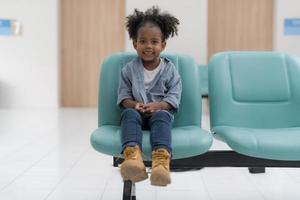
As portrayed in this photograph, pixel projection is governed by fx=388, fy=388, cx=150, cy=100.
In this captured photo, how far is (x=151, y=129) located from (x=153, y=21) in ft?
2.09

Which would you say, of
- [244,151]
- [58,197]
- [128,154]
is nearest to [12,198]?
[58,197]

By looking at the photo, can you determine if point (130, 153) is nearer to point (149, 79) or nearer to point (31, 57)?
point (149, 79)

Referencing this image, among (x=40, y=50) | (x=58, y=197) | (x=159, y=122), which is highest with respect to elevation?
(x=40, y=50)

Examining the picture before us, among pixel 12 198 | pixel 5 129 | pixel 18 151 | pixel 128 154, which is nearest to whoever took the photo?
pixel 128 154

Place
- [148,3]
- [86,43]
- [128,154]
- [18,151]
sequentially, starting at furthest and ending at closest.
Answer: [86,43] < [148,3] < [18,151] < [128,154]

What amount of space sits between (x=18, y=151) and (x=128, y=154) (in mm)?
2223

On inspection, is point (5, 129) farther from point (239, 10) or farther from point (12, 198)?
point (239, 10)

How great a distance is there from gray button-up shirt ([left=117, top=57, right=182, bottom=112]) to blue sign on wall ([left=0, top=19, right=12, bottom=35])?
5239 mm

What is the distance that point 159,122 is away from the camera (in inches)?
70.6

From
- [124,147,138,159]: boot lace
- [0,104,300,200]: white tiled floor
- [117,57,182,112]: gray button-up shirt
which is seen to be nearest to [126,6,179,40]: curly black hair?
[117,57,182,112]: gray button-up shirt

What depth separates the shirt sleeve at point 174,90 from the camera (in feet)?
6.64

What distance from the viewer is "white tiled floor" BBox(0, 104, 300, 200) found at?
246cm

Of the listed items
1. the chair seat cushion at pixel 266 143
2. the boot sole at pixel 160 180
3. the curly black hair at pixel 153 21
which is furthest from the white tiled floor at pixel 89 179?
the curly black hair at pixel 153 21

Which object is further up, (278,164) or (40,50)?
(40,50)
